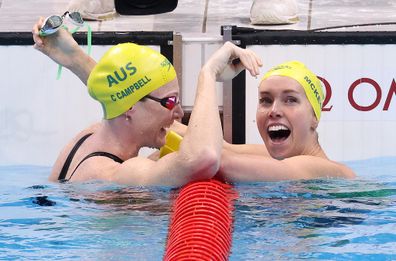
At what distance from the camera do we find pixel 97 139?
5.02 metres

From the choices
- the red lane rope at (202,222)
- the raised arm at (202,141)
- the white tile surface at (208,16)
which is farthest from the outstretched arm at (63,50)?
the white tile surface at (208,16)

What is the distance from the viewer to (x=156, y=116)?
16.2ft

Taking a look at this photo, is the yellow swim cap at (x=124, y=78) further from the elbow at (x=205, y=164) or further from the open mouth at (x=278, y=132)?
the elbow at (x=205, y=164)

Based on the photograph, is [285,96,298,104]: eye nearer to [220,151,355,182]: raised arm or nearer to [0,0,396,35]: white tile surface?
[220,151,355,182]: raised arm

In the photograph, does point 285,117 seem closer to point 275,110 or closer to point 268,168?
point 275,110

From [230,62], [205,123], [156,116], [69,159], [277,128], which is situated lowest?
[69,159]

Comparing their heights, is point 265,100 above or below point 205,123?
below

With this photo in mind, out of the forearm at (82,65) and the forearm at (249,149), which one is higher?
the forearm at (82,65)

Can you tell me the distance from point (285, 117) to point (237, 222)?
75cm

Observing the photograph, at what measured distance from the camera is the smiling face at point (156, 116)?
16.2 feet

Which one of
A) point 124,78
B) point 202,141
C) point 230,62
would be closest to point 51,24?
point 124,78

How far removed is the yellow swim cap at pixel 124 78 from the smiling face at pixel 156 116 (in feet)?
0.12

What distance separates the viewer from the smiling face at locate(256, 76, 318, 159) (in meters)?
5.04

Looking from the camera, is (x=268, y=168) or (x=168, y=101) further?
(x=168, y=101)
